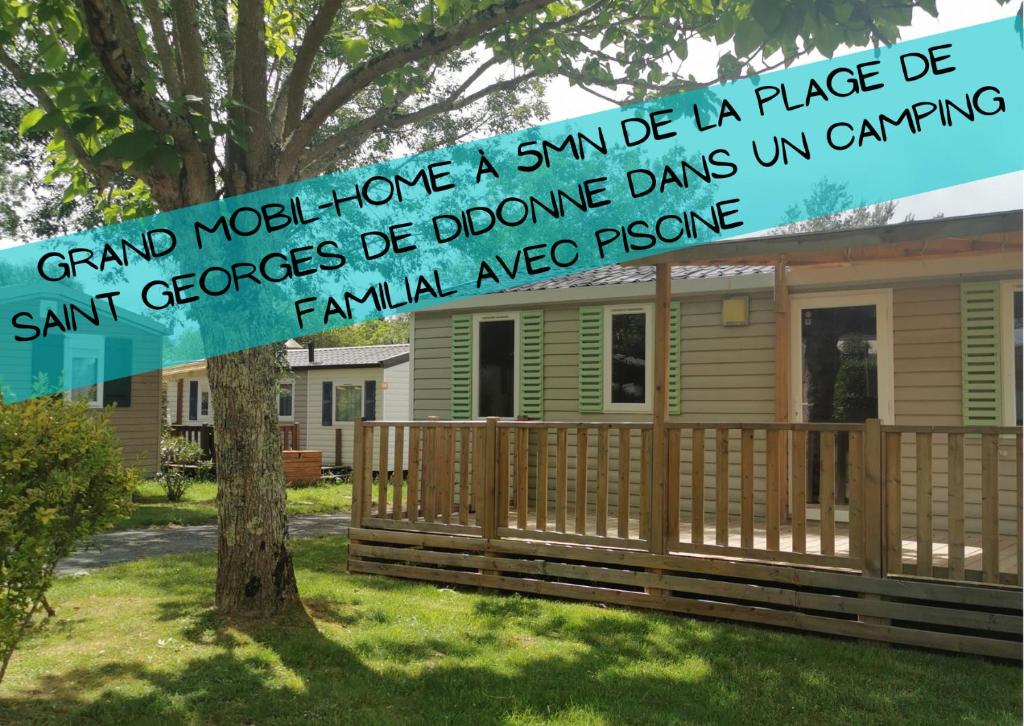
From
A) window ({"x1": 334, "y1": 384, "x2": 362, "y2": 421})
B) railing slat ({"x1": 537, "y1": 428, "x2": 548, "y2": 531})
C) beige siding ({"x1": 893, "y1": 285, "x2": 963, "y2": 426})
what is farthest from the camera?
window ({"x1": 334, "y1": 384, "x2": 362, "y2": 421})

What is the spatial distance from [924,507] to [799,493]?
77 centimetres

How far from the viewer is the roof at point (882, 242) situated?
5.30 meters

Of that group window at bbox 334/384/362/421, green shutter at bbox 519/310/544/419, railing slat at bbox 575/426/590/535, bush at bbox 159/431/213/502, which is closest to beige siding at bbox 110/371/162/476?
bush at bbox 159/431/213/502

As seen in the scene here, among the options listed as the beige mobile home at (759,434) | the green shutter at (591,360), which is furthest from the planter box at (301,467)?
the green shutter at (591,360)

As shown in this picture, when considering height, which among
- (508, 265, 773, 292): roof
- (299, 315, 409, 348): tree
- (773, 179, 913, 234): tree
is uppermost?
(773, 179, 913, 234): tree

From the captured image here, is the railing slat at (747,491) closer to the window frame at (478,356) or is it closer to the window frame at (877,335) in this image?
the window frame at (877,335)

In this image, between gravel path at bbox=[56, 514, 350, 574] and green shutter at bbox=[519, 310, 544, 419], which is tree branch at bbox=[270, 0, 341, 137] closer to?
green shutter at bbox=[519, 310, 544, 419]

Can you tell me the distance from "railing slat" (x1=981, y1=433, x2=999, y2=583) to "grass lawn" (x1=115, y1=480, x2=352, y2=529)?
8643 millimetres

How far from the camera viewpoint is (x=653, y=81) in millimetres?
7453

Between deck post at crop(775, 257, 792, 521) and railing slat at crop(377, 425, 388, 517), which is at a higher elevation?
deck post at crop(775, 257, 792, 521)

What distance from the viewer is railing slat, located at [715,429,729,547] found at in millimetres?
5887

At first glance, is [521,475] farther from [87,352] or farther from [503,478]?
[87,352]

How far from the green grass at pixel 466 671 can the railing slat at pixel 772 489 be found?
0.62 meters

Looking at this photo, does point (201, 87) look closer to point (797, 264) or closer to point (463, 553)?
point (463, 553)
